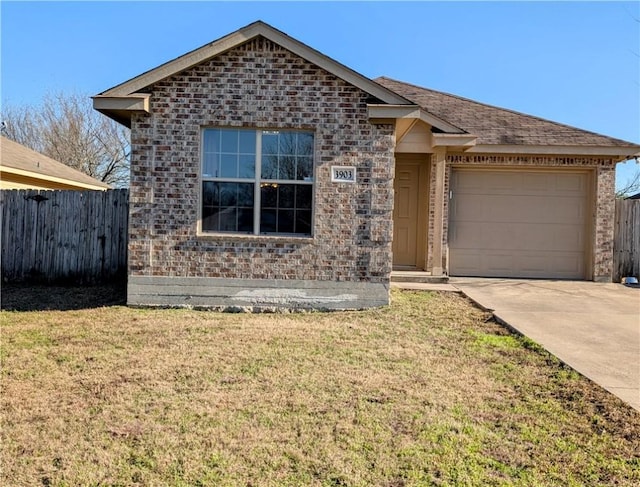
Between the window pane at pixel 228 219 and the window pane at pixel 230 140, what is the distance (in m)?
0.97

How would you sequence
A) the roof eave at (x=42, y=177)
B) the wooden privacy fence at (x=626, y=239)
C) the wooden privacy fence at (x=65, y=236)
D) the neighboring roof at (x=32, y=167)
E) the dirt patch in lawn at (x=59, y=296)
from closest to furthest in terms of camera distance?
1. the dirt patch in lawn at (x=59, y=296)
2. the wooden privacy fence at (x=65, y=236)
3. the wooden privacy fence at (x=626, y=239)
4. the roof eave at (x=42, y=177)
5. the neighboring roof at (x=32, y=167)

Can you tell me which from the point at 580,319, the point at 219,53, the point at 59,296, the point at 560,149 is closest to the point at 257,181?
the point at 219,53

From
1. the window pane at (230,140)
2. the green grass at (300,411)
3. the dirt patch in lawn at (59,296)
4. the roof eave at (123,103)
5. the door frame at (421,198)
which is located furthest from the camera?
the door frame at (421,198)

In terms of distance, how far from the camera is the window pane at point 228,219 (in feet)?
26.0

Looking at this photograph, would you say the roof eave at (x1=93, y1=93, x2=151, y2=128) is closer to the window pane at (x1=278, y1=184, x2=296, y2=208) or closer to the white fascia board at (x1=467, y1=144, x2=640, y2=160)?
the window pane at (x1=278, y1=184, x2=296, y2=208)

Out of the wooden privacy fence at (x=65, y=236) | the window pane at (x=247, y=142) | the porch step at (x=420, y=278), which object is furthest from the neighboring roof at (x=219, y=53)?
the porch step at (x=420, y=278)

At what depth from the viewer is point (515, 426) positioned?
370cm

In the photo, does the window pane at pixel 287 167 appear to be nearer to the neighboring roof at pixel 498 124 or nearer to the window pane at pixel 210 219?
the window pane at pixel 210 219

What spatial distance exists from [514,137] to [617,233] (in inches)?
135

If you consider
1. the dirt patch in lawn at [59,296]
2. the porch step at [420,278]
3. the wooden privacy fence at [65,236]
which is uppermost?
the wooden privacy fence at [65,236]

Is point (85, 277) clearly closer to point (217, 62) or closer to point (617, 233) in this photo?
point (217, 62)

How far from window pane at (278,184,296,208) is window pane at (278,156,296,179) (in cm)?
Answer: 16

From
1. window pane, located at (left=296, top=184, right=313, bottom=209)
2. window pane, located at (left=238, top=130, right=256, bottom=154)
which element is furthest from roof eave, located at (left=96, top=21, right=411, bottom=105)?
window pane, located at (left=296, top=184, right=313, bottom=209)

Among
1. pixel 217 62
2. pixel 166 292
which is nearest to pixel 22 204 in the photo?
pixel 166 292
